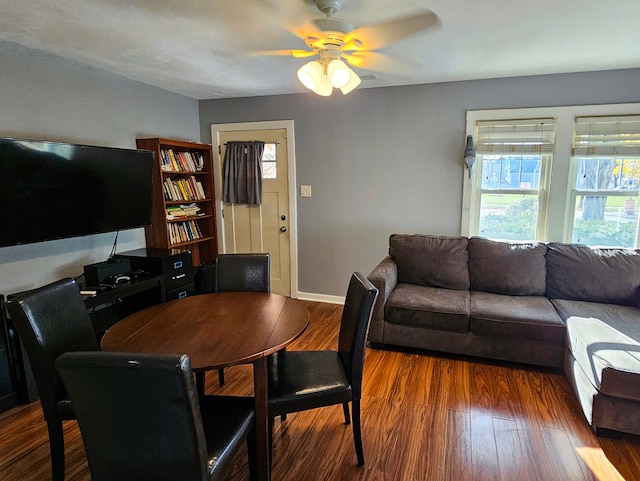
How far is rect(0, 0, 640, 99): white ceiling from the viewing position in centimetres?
202

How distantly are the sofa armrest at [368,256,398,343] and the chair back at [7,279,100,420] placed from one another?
77.4 inches

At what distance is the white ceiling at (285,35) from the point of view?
202 cm

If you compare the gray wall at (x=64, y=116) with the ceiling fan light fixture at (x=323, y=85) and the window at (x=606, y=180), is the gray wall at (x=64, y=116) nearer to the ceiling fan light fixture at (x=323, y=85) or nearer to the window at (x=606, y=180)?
the ceiling fan light fixture at (x=323, y=85)

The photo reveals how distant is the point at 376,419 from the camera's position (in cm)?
228

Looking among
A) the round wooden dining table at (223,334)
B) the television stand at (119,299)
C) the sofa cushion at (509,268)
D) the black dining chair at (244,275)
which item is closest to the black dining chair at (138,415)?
the round wooden dining table at (223,334)

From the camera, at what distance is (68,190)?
271 cm

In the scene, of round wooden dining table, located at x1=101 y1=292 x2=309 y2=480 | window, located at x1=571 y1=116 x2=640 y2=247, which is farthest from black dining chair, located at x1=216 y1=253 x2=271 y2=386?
window, located at x1=571 y1=116 x2=640 y2=247

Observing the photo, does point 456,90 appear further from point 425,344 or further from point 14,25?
point 14,25

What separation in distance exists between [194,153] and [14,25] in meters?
2.11

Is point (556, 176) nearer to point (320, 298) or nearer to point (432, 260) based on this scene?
point (432, 260)

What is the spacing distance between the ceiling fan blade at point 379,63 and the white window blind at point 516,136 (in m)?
0.95

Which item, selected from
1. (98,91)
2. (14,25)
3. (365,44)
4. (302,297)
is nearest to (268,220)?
(302,297)

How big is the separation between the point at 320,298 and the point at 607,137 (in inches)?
123

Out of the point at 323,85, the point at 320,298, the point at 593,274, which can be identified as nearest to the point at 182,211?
the point at 320,298
